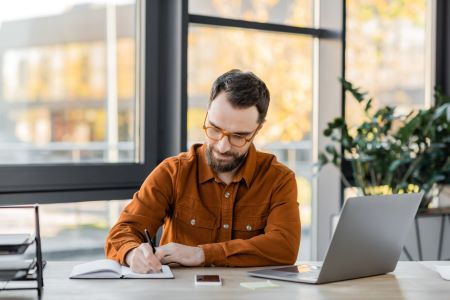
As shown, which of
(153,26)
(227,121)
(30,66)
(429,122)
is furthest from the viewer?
(429,122)

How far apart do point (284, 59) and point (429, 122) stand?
972mm

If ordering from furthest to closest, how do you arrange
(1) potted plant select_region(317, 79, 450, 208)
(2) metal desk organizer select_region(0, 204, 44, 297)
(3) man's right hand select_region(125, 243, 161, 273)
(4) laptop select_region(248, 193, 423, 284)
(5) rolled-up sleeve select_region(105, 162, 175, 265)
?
1. (1) potted plant select_region(317, 79, 450, 208)
2. (5) rolled-up sleeve select_region(105, 162, 175, 265)
3. (3) man's right hand select_region(125, 243, 161, 273)
4. (4) laptop select_region(248, 193, 423, 284)
5. (2) metal desk organizer select_region(0, 204, 44, 297)

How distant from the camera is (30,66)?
3.80 m

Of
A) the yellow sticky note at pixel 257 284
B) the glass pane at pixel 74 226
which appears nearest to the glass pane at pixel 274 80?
the glass pane at pixel 74 226

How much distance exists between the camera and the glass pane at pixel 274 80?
14.0 ft

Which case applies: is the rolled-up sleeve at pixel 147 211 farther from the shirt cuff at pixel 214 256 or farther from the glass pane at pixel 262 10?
the glass pane at pixel 262 10

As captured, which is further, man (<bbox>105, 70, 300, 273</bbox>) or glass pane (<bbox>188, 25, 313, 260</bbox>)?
glass pane (<bbox>188, 25, 313, 260</bbox>)

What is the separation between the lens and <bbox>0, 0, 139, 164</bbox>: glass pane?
12.3 feet

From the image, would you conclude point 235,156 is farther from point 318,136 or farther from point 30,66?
point 318,136

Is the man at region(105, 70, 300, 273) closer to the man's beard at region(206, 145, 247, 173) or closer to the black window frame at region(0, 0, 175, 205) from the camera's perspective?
the man's beard at region(206, 145, 247, 173)

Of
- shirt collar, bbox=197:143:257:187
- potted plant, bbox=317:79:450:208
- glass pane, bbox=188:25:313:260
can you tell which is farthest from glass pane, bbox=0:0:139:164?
shirt collar, bbox=197:143:257:187

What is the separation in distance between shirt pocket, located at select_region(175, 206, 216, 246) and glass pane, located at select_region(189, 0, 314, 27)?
1778 mm

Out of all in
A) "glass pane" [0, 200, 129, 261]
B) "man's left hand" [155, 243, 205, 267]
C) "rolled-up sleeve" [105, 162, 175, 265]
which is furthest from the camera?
"glass pane" [0, 200, 129, 261]

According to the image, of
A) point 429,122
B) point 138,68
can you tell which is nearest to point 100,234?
point 138,68
